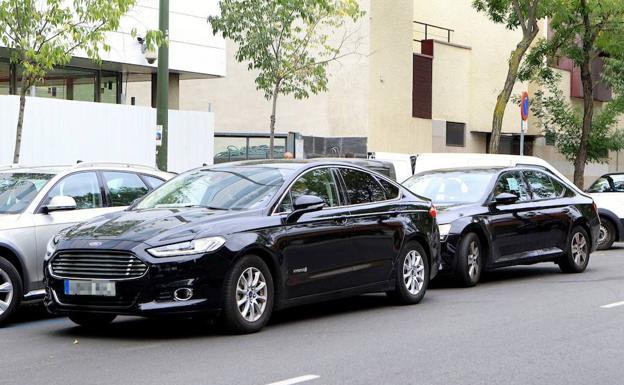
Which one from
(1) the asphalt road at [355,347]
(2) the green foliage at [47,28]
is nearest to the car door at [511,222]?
(1) the asphalt road at [355,347]

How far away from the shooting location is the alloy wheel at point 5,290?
1006 cm

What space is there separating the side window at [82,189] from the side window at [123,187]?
0.16 meters

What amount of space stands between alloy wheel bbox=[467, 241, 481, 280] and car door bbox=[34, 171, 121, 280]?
468 cm

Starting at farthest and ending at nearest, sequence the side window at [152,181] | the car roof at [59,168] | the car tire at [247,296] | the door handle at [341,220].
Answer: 1. the side window at [152,181]
2. the car roof at [59,168]
3. the door handle at [341,220]
4. the car tire at [247,296]

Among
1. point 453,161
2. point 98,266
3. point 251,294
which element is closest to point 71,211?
point 98,266

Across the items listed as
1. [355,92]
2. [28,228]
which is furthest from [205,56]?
[28,228]

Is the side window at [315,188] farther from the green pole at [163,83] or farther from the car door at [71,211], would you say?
the green pole at [163,83]

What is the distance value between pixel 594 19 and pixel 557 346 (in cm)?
2107

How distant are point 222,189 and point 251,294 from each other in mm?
Answer: 1281

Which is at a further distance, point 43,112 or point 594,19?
point 594,19

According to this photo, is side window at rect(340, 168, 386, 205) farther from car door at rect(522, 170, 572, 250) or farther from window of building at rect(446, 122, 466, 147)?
window of building at rect(446, 122, 466, 147)

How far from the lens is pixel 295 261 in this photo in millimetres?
9875

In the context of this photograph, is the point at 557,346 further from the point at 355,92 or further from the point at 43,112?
the point at 355,92

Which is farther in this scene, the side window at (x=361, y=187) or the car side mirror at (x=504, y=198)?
the car side mirror at (x=504, y=198)
